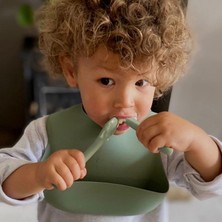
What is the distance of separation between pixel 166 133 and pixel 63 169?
12cm

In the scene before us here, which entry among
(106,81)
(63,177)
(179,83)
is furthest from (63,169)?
(179,83)

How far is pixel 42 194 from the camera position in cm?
52

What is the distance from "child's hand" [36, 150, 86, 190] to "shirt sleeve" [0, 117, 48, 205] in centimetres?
6

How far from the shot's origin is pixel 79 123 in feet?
1.80

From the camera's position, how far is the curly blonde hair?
0.45 metres

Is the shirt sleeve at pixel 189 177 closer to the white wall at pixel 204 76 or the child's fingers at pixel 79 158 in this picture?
the child's fingers at pixel 79 158

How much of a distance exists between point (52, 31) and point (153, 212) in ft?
0.90

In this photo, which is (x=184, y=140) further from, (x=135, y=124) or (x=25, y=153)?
(x=25, y=153)

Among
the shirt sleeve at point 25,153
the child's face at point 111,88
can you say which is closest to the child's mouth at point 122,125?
the child's face at point 111,88

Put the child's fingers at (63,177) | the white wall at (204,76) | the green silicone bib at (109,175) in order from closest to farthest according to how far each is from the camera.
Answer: the child's fingers at (63,177) → the green silicone bib at (109,175) → the white wall at (204,76)

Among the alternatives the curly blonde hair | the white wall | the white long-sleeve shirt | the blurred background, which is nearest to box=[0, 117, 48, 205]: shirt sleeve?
the white long-sleeve shirt

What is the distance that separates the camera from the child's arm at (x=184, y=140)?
45cm

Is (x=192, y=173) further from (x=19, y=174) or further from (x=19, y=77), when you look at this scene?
(x=19, y=77)

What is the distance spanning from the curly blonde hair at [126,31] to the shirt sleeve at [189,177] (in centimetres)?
10
